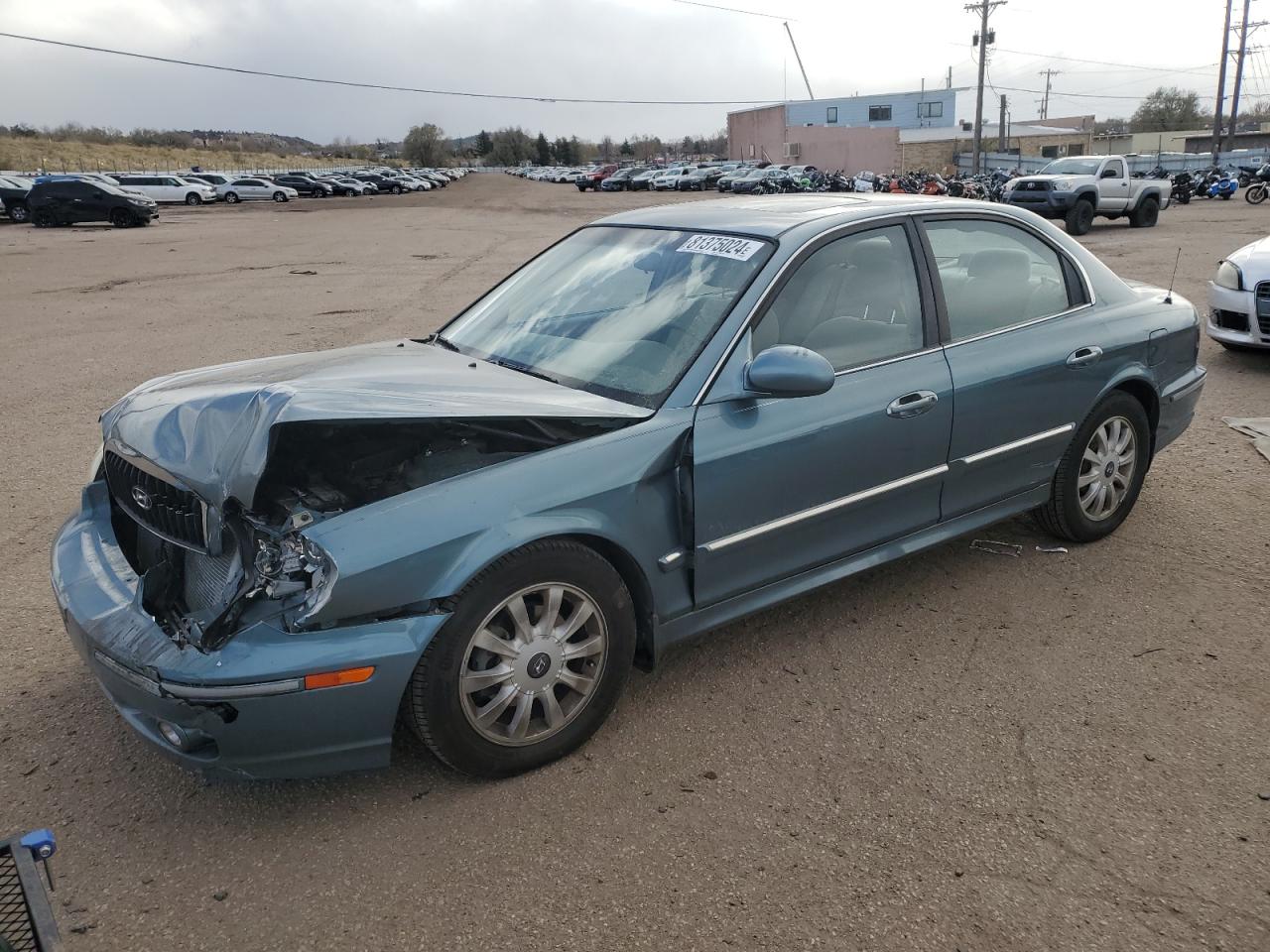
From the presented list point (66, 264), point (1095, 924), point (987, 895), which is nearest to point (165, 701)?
point (987, 895)

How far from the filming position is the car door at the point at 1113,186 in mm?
22344

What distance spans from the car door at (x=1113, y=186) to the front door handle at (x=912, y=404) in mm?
21661

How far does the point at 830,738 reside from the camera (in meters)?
3.13

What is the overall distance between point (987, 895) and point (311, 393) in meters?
2.22

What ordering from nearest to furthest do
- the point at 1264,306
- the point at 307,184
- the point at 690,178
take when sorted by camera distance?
the point at 1264,306 → the point at 690,178 → the point at 307,184

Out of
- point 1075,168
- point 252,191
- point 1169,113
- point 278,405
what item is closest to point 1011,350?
point 278,405

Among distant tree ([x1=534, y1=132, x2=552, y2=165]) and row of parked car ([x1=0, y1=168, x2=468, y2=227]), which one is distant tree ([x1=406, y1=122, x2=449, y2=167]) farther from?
row of parked car ([x1=0, y1=168, x2=468, y2=227])

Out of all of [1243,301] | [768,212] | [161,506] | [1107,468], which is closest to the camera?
[161,506]

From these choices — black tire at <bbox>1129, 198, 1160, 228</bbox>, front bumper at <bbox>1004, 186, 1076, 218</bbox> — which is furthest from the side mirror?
black tire at <bbox>1129, 198, 1160, 228</bbox>

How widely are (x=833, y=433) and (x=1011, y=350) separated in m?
1.07

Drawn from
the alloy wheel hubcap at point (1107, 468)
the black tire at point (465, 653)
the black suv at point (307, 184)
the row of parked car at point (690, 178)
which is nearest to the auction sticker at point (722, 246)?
the black tire at point (465, 653)

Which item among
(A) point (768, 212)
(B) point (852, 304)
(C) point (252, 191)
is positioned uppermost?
(C) point (252, 191)

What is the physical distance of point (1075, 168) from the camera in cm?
2358

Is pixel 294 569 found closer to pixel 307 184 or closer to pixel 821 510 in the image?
pixel 821 510
